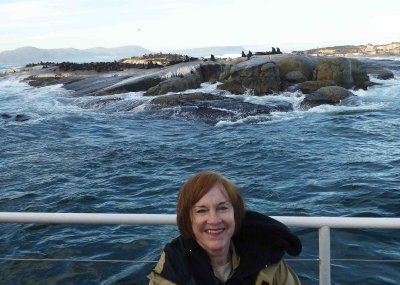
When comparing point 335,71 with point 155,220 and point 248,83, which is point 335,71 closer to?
point 248,83

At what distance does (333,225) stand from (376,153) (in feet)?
39.0

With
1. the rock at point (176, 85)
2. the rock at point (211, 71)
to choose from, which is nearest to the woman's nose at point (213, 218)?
the rock at point (176, 85)

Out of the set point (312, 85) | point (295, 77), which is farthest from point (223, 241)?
point (295, 77)

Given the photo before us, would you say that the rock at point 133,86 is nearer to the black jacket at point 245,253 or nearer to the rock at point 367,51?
the black jacket at point 245,253

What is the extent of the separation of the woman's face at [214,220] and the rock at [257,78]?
22960 millimetres

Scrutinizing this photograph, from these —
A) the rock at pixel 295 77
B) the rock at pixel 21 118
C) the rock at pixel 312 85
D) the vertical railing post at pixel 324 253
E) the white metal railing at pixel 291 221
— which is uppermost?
the white metal railing at pixel 291 221

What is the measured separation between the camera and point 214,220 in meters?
2.50

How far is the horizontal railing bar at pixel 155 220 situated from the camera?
2617 mm

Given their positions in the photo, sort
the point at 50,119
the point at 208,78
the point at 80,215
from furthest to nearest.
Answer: the point at 208,78 < the point at 50,119 < the point at 80,215

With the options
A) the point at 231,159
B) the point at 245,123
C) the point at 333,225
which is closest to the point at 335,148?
the point at 231,159

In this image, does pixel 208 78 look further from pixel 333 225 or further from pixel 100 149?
pixel 333 225

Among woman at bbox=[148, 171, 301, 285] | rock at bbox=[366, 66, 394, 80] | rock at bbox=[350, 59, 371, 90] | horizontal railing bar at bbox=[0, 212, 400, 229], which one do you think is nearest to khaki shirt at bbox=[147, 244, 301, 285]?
woman at bbox=[148, 171, 301, 285]

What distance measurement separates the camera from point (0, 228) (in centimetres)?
845

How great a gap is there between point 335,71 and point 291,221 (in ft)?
83.8
